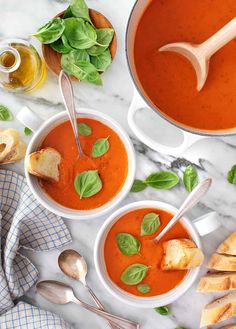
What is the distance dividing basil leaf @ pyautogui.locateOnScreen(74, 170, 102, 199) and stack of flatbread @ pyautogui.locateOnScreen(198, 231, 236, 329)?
1.58 feet

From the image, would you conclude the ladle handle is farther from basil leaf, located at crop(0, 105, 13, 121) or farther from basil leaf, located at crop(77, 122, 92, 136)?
basil leaf, located at crop(0, 105, 13, 121)

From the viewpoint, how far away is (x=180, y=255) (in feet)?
6.94

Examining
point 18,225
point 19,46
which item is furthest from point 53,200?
point 19,46

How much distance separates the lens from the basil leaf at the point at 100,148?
2.16 metres

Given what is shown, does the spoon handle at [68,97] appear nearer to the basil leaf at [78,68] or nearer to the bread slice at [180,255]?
the basil leaf at [78,68]

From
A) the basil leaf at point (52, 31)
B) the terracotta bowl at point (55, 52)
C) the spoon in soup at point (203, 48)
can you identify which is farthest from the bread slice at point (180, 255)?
the basil leaf at point (52, 31)

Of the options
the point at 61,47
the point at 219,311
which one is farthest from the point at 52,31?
the point at 219,311

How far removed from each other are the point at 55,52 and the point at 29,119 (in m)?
0.27

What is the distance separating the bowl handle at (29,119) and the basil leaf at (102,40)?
0.94 feet

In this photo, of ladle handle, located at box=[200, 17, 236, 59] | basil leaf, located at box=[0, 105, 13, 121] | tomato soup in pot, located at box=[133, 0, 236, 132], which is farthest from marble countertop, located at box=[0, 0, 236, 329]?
ladle handle, located at box=[200, 17, 236, 59]

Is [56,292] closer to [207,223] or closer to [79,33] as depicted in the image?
[207,223]

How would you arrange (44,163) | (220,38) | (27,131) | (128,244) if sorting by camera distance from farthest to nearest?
1. (27,131)
2. (128,244)
3. (44,163)
4. (220,38)

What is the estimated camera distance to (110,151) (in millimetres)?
2178

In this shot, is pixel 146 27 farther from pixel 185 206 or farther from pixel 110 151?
pixel 185 206
